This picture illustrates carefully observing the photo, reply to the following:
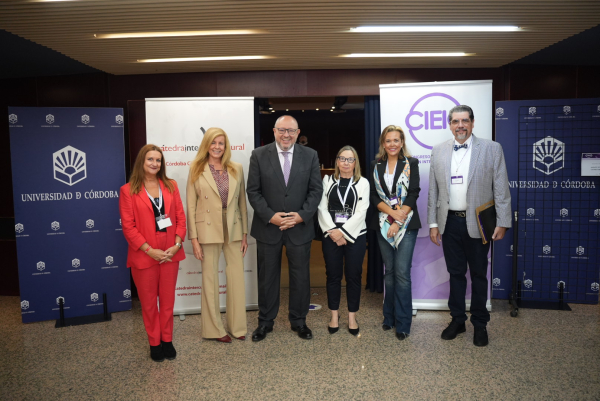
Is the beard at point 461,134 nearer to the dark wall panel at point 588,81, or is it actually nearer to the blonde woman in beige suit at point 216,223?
the blonde woman in beige suit at point 216,223

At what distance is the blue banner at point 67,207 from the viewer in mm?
3916

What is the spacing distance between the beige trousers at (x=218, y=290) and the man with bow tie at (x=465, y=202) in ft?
5.59

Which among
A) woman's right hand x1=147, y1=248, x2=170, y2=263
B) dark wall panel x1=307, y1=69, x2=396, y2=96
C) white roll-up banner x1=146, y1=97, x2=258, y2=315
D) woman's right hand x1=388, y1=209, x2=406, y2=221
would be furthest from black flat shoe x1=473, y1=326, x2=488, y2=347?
dark wall panel x1=307, y1=69, x2=396, y2=96

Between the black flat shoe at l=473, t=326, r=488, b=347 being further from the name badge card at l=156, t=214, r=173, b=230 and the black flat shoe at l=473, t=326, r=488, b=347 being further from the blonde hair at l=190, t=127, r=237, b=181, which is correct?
the name badge card at l=156, t=214, r=173, b=230

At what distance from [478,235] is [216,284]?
217 centimetres

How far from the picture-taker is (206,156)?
3.39 metres

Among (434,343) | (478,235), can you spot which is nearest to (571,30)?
(478,235)

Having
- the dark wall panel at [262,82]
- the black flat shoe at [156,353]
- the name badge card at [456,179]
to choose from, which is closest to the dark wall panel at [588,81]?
the name badge card at [456,179]

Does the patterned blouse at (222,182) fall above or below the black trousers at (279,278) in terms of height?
above

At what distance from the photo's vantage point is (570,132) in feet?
13.6

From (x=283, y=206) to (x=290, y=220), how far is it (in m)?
0.13

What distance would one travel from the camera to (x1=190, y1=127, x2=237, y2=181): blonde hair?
3316mm

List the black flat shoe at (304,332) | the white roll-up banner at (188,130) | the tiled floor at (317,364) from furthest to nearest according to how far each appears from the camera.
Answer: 1. the white roll-up banner at (188,130)
2. the black flat shoe at (304,332)
3. the tiled floor at (317,364)

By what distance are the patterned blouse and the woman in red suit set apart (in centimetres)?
35
